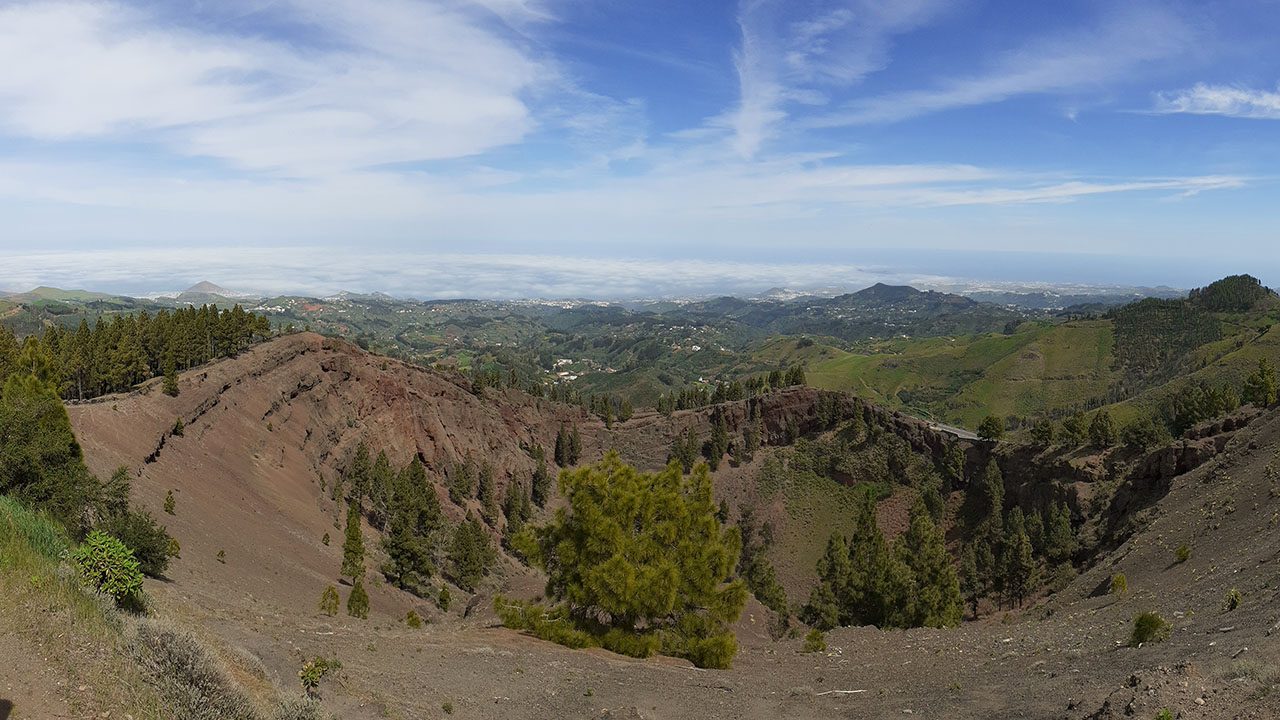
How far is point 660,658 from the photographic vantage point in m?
24.4

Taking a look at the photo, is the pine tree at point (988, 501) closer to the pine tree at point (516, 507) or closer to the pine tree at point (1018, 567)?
the pine tree at point (1018, 567)

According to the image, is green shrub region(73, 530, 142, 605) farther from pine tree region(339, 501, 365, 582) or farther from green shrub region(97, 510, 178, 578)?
pine tree region(339, 501, 365, 582)

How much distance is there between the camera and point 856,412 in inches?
3787

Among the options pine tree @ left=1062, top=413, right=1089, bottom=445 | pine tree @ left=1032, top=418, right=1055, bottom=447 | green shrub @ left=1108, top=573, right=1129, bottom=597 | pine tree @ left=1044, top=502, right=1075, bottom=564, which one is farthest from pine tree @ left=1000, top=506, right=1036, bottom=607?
pine tree @ left=1032, top=418, right=1055, bottom=447

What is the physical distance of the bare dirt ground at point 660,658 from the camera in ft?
52.1

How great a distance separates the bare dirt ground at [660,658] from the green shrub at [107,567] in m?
3.01

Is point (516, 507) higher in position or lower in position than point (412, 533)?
lower

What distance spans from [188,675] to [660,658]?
17869 millimetres

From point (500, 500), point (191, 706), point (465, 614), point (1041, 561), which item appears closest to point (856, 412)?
point (1041, 561)

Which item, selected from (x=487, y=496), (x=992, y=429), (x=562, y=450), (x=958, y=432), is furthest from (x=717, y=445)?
(x=958, y=432)

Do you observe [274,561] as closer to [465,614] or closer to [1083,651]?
[465,614]

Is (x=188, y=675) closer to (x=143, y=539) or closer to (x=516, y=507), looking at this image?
(x=143, y=539)

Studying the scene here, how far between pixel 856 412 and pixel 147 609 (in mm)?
94115

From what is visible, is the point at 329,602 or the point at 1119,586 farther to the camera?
the point at 329,602
